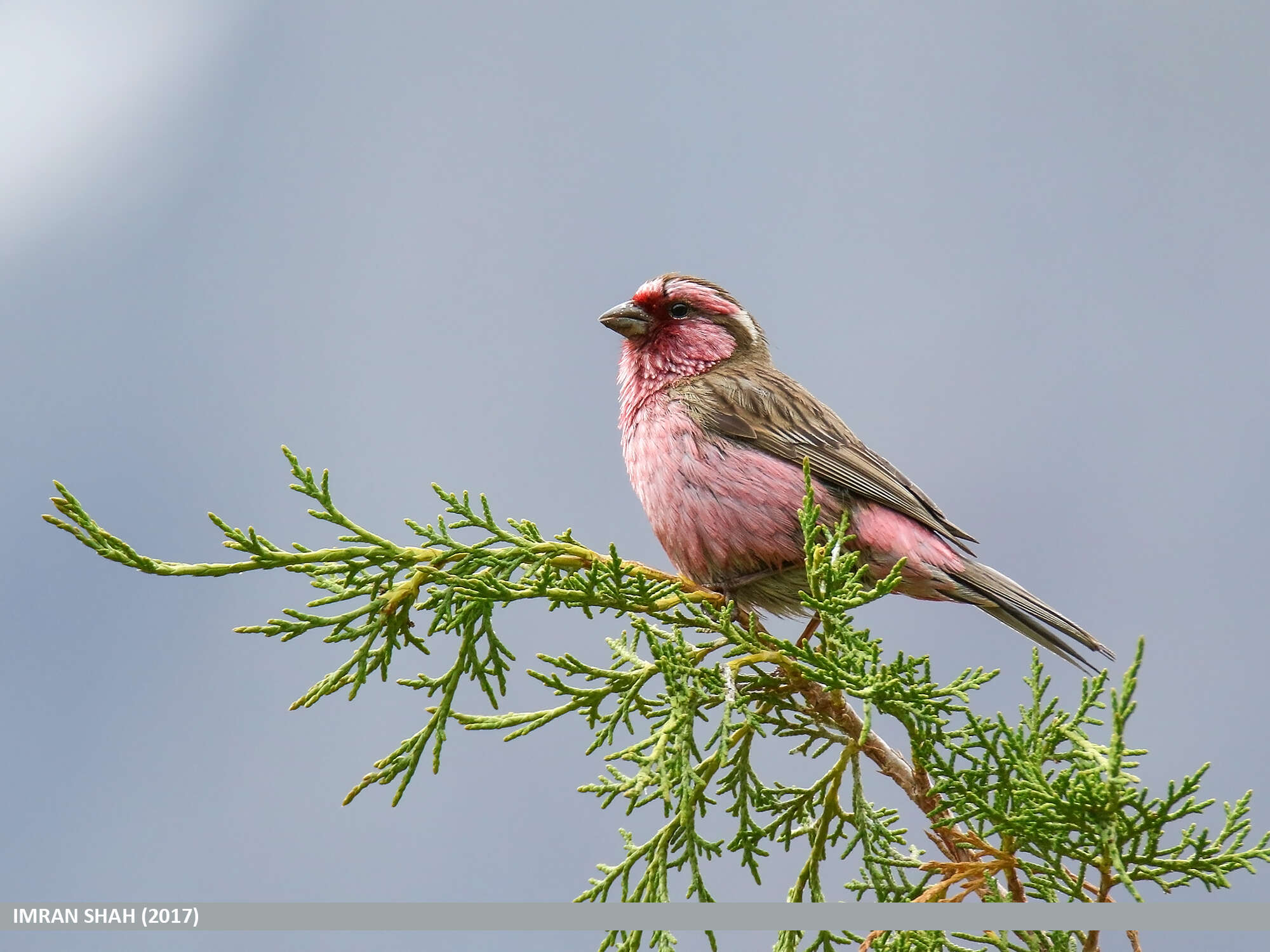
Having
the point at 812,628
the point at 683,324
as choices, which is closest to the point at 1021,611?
the point at 812,628

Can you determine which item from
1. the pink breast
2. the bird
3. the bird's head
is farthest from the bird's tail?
the bird's head

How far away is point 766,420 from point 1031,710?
6.27ft

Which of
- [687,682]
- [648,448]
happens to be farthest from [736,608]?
[687,682]

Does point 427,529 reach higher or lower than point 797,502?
lower

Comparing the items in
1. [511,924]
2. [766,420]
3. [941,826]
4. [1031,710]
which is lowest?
[511,924]

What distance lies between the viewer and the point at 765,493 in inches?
187

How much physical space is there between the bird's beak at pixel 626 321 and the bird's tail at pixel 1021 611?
2035mm

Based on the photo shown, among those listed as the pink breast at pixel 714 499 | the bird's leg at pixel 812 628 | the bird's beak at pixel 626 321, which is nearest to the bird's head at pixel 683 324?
the bird's beak at pixel 626 321

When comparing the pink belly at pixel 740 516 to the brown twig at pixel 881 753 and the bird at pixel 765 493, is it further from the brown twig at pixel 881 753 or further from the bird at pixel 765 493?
the brown twig at pixel 881 753

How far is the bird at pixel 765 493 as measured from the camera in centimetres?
466

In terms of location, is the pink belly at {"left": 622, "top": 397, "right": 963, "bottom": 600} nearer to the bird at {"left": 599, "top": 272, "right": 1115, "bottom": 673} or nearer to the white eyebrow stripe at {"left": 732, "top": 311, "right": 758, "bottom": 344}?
the bird at {"left": 599, "top": 272, "right": 1115, "bottom": 673}

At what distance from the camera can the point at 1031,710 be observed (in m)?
3.71

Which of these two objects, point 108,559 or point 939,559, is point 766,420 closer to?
point 939,559
